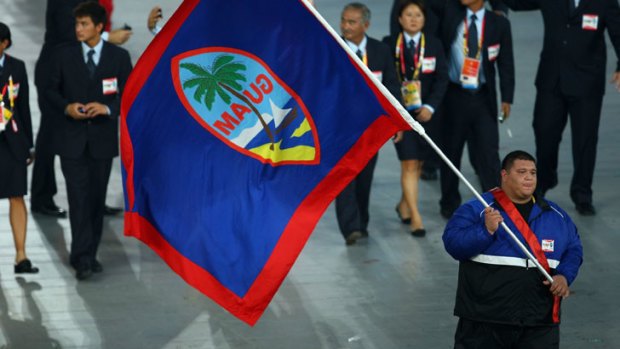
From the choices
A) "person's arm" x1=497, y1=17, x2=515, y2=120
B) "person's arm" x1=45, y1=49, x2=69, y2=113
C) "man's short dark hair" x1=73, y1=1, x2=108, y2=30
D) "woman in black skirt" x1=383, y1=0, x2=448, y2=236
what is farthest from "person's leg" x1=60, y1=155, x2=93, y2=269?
"person's arm" x1=497, y1=17, x2=515, y2=120

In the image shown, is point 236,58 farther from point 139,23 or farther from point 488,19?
point 139,23

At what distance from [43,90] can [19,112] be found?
45 centimetres

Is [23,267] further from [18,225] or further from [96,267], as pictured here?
[96,267]

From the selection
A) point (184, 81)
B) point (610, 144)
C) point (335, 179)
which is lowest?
point (610, 144)

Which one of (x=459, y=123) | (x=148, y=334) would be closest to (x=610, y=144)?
(x=459, y=123)

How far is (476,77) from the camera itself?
13.3 metres

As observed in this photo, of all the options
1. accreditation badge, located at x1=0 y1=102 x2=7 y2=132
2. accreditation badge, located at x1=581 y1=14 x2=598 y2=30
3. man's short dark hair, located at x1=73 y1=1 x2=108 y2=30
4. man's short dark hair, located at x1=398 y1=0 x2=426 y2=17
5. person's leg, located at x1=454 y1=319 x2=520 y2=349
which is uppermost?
man's short dark hair, located at x1=73 y1=1 x2=108 y2=30

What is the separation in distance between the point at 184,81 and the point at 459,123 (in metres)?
5.47

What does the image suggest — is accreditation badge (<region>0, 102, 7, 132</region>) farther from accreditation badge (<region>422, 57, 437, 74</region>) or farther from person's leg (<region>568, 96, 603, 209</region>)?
person's leg (<region>568, 96, 603, 209</region>)

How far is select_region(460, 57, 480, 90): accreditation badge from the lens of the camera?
13.2m

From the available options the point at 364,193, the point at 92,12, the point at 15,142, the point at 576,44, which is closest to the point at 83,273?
the point at 15,142

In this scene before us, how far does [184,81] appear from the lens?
8.37 m

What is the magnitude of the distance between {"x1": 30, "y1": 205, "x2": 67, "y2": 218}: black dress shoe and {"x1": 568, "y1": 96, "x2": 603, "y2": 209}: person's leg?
477 centimetres

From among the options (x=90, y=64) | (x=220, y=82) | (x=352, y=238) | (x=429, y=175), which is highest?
(x=220, y=82)
